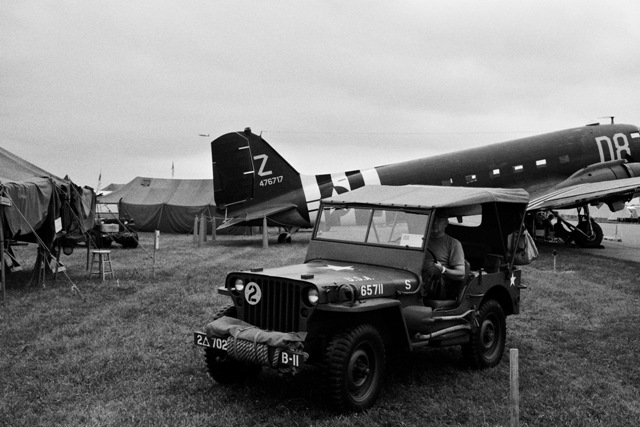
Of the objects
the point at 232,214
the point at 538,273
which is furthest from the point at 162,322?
the point at 232,214

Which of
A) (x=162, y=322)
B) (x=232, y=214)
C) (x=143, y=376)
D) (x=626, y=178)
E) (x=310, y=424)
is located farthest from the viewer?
(x=232, y=214)

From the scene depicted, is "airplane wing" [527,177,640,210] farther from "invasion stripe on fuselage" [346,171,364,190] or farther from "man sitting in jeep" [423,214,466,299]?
"man sitting in jeep" [423,214,466,299]

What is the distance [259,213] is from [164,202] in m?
13.7

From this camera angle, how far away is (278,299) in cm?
497

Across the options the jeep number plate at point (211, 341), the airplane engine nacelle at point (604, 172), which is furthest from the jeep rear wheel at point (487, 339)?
the airplane engine nacelle at point (604, 172)

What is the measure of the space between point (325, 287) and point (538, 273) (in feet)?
34.4

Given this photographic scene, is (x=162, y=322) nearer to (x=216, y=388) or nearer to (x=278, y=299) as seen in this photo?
(x=216, y=388)

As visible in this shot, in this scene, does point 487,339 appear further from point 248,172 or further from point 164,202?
point 164,202

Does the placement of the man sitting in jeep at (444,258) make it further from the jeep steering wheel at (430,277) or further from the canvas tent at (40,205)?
the canvas tent at (40,205)

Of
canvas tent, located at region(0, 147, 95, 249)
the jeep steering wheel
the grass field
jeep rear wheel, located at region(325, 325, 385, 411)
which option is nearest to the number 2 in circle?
jeep rear wheel, located at region(325, 325, 385, 411)

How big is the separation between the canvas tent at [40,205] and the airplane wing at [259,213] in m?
7.21

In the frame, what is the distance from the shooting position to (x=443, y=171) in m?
21.2

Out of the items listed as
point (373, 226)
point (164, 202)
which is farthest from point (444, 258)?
point (164, 202)

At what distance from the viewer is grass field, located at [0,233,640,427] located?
4898 mm
